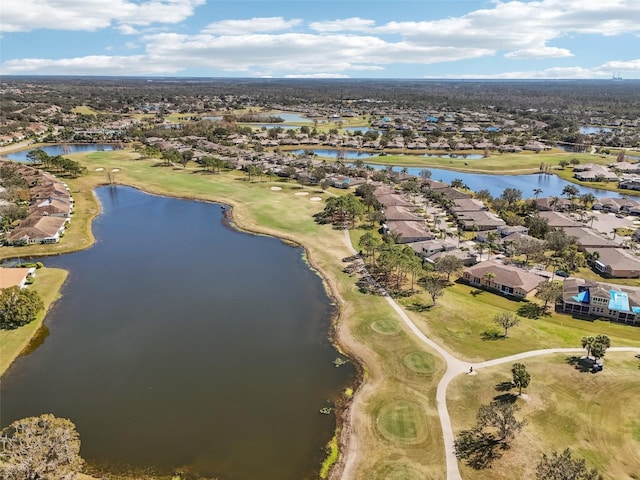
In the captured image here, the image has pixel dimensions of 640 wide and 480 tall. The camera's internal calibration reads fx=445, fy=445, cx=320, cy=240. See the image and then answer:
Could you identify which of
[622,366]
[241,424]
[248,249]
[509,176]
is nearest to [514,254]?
[622,366]

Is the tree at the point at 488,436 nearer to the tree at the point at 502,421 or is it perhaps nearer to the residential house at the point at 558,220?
the tree at the point at 502,421

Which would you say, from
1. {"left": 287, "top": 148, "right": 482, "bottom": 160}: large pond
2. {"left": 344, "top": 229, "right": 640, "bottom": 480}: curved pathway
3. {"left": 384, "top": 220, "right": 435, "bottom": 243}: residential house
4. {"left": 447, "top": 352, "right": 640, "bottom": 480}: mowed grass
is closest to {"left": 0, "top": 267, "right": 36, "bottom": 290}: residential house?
{"left": 344, "top": 229, "right": 640, "bottom": 480}: curved pathway

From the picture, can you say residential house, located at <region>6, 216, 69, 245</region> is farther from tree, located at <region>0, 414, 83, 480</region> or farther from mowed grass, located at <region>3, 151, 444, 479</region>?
tree, located at <region>0, 414, 83, 480</region>

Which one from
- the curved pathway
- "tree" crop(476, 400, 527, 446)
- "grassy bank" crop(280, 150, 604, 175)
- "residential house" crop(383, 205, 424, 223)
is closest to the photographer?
the curved pathway

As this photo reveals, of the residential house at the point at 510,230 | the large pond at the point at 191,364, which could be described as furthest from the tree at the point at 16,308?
the residential house at the point at 510,230

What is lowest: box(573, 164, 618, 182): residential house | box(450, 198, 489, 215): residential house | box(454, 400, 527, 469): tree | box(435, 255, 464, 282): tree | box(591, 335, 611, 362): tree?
box(454, 400, 527, 469): tree
